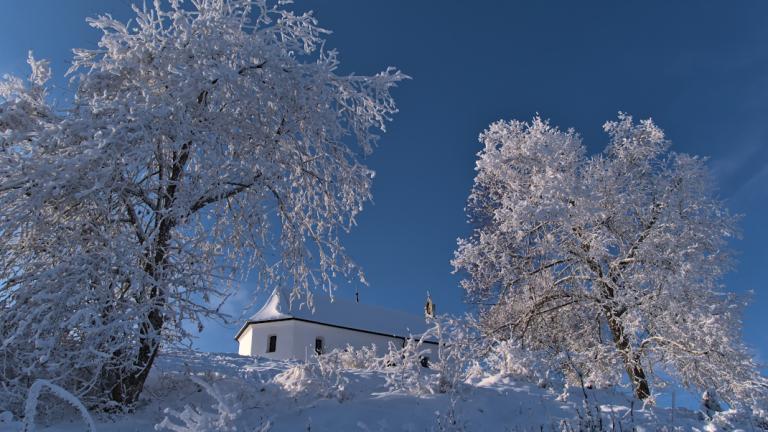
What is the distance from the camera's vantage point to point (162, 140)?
7137mm

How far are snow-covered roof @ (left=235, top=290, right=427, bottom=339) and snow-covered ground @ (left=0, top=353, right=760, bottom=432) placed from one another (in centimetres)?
2429

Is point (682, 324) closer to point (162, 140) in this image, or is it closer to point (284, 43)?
point (284, 43)

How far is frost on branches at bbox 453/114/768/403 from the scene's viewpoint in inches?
484

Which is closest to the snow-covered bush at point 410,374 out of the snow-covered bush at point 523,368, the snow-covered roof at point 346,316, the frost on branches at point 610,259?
the snow-covered bush at point 523,368

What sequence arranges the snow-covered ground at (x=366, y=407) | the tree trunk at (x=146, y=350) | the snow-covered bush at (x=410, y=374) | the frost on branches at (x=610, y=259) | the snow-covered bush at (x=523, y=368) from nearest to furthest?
the snow-covered ground at (x=366, y=407) < the tree trunk at (x=146, y=350) < the snow-covered bush at (x=410, y=374) < the snow-covered bush at (x=523, y=368) < the frost on branches at (x=610, y=259)

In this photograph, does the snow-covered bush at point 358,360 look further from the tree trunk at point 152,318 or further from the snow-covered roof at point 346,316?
the snow-covered roof at point 346,316

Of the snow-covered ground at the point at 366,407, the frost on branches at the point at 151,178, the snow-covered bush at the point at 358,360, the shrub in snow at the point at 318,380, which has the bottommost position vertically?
the snow-covered ground at the point at 366,407

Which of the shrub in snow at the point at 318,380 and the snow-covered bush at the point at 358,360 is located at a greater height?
the snow-covered bush at the point at 358,360

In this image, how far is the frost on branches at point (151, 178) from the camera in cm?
584

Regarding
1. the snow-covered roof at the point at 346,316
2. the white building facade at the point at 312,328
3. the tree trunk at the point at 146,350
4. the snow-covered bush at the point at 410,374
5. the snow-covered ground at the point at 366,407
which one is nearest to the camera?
the snow-covered ground at the point at 366,407

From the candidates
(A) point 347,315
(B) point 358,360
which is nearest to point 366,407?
(B) point 358,360

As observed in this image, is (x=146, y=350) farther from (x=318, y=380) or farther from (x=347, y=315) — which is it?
(x=347, y=315)

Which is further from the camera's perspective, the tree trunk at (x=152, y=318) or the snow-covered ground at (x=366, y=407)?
the tree trunk at (x=152, y=318)

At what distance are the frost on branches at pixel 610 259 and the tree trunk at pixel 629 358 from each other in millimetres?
39
